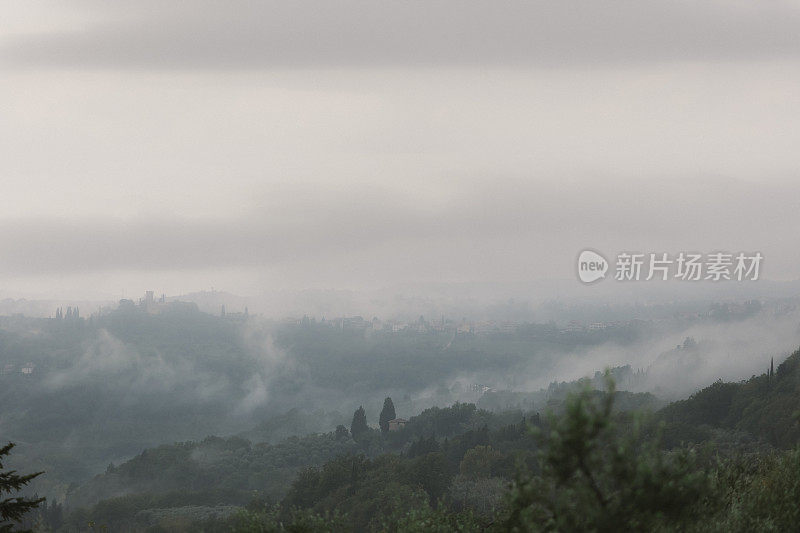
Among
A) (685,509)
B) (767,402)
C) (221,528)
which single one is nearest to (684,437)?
(767,402)

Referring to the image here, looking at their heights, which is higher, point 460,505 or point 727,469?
point 727,469

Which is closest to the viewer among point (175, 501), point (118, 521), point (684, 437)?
point (684, 437)

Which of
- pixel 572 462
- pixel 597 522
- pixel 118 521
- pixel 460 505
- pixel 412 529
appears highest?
pixel 572 462

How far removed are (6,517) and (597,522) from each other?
20597mm

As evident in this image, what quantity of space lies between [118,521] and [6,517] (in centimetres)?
16810

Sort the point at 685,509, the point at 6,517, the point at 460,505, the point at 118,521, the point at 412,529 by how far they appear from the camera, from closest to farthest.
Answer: the point at 685,509 < the point at 6,517 < the point at 412,529 < the point at 460,505 < the point at 118,521

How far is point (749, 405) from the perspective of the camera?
166 meters

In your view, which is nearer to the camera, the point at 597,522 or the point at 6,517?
the point at 597,522

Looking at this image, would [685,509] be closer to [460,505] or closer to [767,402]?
[460,505]

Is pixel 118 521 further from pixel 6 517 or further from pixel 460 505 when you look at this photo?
pixel 6 517

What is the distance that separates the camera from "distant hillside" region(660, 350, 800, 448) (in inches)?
5969

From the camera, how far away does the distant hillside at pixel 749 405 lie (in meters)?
152

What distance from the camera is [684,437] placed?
155375mm

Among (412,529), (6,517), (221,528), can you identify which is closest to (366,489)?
(221,528)
